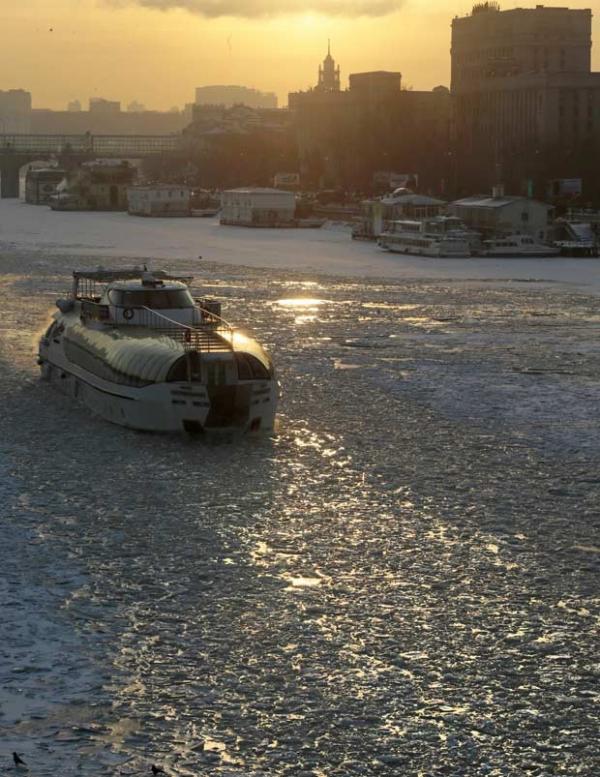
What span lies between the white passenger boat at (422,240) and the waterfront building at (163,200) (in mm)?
44833

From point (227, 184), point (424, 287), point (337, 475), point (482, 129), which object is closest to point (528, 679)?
point (337, 475)

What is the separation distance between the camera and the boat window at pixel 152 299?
99.6 feet

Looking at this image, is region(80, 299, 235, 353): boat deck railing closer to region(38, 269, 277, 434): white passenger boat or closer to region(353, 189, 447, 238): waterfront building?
region(38, 269, 277, 434): white passenger boat

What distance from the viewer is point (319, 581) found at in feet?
55.8

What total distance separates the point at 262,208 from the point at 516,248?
36.0 m

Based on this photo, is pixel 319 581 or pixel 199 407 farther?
pixel 199 407

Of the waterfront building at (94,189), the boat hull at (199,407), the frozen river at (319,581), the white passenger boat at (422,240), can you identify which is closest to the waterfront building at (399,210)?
the white passenger boat at (422,240)

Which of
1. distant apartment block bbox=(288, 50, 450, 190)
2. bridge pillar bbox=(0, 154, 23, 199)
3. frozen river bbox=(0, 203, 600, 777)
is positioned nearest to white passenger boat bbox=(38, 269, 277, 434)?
frozen river bbox=(0, 203, 600, 777)

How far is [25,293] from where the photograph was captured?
50656 mm

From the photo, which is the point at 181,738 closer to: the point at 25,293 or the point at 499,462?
the point at 499,462

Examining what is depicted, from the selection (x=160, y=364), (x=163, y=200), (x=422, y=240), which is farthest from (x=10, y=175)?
(x=160, y=364)

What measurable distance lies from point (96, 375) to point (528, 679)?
15.2m

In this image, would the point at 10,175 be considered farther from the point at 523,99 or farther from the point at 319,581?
the point at 319,581

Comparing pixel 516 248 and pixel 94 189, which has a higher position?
pixel 94 189
